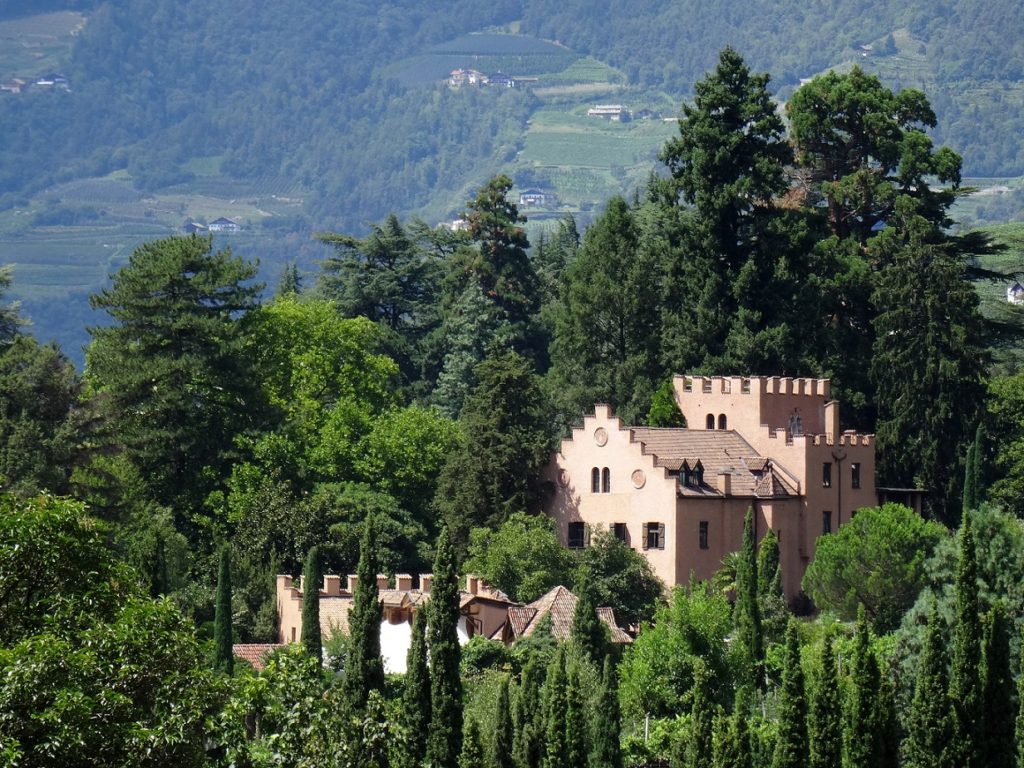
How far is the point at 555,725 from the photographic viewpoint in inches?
2298

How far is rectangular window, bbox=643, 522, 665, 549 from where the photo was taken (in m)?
80.7

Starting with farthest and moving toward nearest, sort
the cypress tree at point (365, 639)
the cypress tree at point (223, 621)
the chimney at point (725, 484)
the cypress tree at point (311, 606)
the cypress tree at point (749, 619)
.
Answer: the chimney at point (725, 484)
the cypress tree at point (311, 606)
the cypress tree at point (749, 619)
the cypress tree at point (223, 621)
the cypress tree at point (365, 639)

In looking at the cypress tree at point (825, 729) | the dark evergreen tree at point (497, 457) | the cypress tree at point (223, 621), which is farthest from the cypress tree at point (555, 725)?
the dark evergreen tree at point (497, 457)

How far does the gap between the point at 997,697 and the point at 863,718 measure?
269 cm

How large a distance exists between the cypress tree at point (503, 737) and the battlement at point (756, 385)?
28.7 meters

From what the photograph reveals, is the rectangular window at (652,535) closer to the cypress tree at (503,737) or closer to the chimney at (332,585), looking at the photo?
the chimney at (332,585)

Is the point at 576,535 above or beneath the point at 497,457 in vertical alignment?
beneath

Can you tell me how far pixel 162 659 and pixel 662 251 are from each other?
173 feet

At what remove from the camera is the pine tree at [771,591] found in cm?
7531

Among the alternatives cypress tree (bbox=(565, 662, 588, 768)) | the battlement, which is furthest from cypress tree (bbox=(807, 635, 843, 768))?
the battlement

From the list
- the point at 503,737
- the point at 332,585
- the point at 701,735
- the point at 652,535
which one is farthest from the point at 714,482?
the point at 503,737

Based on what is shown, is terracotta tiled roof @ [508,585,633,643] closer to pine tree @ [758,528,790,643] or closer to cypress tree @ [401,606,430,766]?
pine tree @ [758,528,790,643]

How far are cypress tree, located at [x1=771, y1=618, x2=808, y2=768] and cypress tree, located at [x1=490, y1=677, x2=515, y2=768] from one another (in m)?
5.45

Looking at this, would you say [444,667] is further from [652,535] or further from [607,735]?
[652,535]
